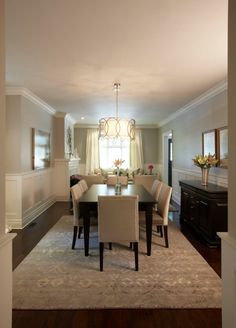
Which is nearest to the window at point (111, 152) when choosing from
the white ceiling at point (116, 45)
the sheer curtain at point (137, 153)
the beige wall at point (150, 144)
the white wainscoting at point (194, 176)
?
the sheer curtain at point (137, 153)

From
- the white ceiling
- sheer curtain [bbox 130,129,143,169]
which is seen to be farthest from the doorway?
the white ceiling

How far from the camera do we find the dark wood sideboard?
365 cm

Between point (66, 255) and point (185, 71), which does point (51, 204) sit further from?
point (185, 71)

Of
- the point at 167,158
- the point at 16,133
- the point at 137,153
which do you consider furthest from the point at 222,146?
the point at 137,153

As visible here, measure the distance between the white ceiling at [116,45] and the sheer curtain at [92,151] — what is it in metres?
5.34

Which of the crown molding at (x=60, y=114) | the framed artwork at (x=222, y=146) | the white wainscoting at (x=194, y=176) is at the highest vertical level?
the crown molding at (x=60, y=114)

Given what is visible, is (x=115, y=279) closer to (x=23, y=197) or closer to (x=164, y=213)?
(x=164, y=213)

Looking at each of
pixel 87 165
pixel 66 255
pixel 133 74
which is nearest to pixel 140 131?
pixel 87 165

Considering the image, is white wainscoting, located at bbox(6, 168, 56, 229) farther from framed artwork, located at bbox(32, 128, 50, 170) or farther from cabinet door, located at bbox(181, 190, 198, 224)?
cabinet door, located at bbox(181, 190, 198, 224)

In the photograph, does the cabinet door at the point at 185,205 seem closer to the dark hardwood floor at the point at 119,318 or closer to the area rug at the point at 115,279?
the area rug at the point at 115,279

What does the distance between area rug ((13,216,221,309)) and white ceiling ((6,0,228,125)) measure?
2.57 meters

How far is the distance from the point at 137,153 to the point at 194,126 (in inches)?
186

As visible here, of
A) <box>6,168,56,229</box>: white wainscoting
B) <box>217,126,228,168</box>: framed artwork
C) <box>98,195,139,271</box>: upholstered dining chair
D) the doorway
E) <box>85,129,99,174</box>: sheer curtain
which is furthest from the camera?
<box>85,129,99,174</box>: sheer curtain

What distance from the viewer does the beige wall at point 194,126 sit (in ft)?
14.4
